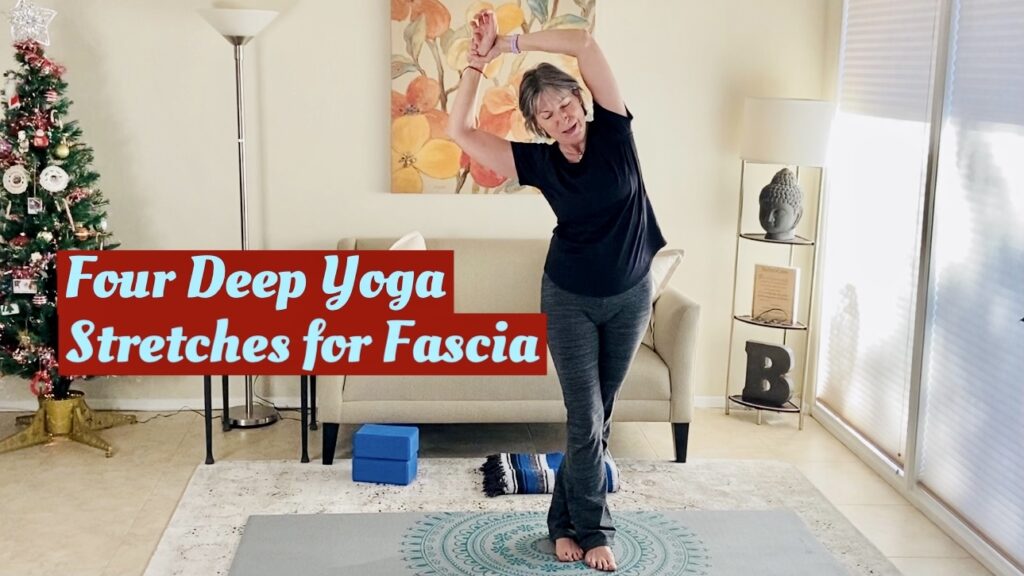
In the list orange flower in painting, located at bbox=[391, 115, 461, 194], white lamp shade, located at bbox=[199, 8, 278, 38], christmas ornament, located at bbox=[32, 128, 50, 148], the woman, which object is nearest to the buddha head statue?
orange flower in painting, located at bbox=[391, 115, 461, 194]

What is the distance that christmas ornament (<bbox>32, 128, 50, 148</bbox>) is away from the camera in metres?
4.14

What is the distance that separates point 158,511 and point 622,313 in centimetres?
175

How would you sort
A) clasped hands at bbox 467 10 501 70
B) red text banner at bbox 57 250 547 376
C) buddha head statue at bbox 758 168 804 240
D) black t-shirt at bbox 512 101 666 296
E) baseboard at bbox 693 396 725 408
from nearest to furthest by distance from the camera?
clasped hands at bbox 467 10 501 70, black t-shirt at bbox 512 101 666 296, red text banner at bbox 57 250 547 376, buddha head statue at bbox 758 168 804 240, baseboard at bbox 693 396 725 408

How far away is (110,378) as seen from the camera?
4.84 m

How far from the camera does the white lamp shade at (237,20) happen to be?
13.9ft

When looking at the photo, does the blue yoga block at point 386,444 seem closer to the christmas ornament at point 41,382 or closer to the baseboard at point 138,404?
the baseboard at point 138,404

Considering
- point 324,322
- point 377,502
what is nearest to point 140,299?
point 324,322

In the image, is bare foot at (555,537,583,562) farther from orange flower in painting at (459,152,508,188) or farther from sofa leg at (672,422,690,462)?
orange flower in painting at (459,152,508,188)

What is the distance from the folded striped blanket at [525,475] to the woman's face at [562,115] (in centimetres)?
132

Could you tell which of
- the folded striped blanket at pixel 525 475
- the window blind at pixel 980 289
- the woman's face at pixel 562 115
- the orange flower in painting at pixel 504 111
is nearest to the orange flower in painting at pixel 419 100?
the orange flower in painting at pixel 504 111

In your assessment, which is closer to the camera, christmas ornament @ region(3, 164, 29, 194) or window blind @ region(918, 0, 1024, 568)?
window blind @ region(918, 0, 1024, 568)

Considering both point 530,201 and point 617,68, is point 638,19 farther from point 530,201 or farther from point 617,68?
point 530,201

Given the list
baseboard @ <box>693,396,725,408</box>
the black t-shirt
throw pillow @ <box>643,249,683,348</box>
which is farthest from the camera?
baseboard @ <box>693,396,725,408</box>

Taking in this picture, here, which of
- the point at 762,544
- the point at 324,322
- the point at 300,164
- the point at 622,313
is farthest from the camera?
the point at 300,164
